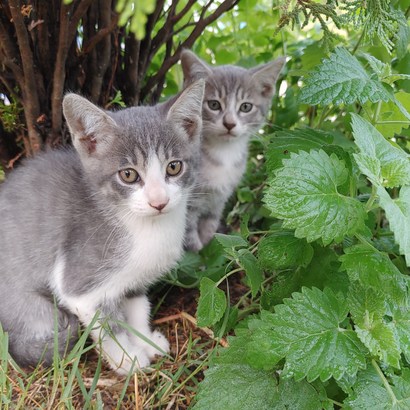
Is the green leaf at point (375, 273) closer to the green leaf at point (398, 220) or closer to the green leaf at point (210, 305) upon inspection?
the green leaf at point (398, 220)

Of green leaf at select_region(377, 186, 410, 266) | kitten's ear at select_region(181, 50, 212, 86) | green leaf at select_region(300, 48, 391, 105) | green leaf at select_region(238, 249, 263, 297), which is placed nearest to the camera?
green leaf at select_region(377, 186, 410, 266)

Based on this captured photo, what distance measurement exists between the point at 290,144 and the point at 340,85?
258 mm

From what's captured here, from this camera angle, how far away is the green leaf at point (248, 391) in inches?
46.9

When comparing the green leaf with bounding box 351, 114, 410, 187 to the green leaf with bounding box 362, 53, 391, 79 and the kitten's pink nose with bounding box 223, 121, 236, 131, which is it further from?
the kitten's pink nose with bounding box 223, 121, 236, 131

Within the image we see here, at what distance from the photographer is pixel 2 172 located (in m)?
1.91

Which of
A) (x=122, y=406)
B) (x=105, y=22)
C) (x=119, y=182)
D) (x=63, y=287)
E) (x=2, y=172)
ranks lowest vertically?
(x=122, y=406)

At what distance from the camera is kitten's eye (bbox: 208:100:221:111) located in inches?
84.9

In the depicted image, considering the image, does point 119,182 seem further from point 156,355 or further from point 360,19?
point 360,19

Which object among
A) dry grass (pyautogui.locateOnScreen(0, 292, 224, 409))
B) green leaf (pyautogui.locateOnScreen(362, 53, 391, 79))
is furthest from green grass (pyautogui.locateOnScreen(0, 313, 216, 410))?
green leaf (pyautogui.locateOnScreen(362, 53, 391, 79))

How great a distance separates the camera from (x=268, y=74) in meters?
2.21

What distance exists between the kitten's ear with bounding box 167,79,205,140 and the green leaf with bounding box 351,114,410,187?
58cm

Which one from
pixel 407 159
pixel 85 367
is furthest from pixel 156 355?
pixel 407 159

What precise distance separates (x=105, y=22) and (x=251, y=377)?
1187 millimetres

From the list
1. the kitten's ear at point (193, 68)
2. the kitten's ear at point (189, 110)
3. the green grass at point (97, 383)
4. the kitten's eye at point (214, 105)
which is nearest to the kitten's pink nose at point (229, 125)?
the kitten's eye at point (214, 105)
